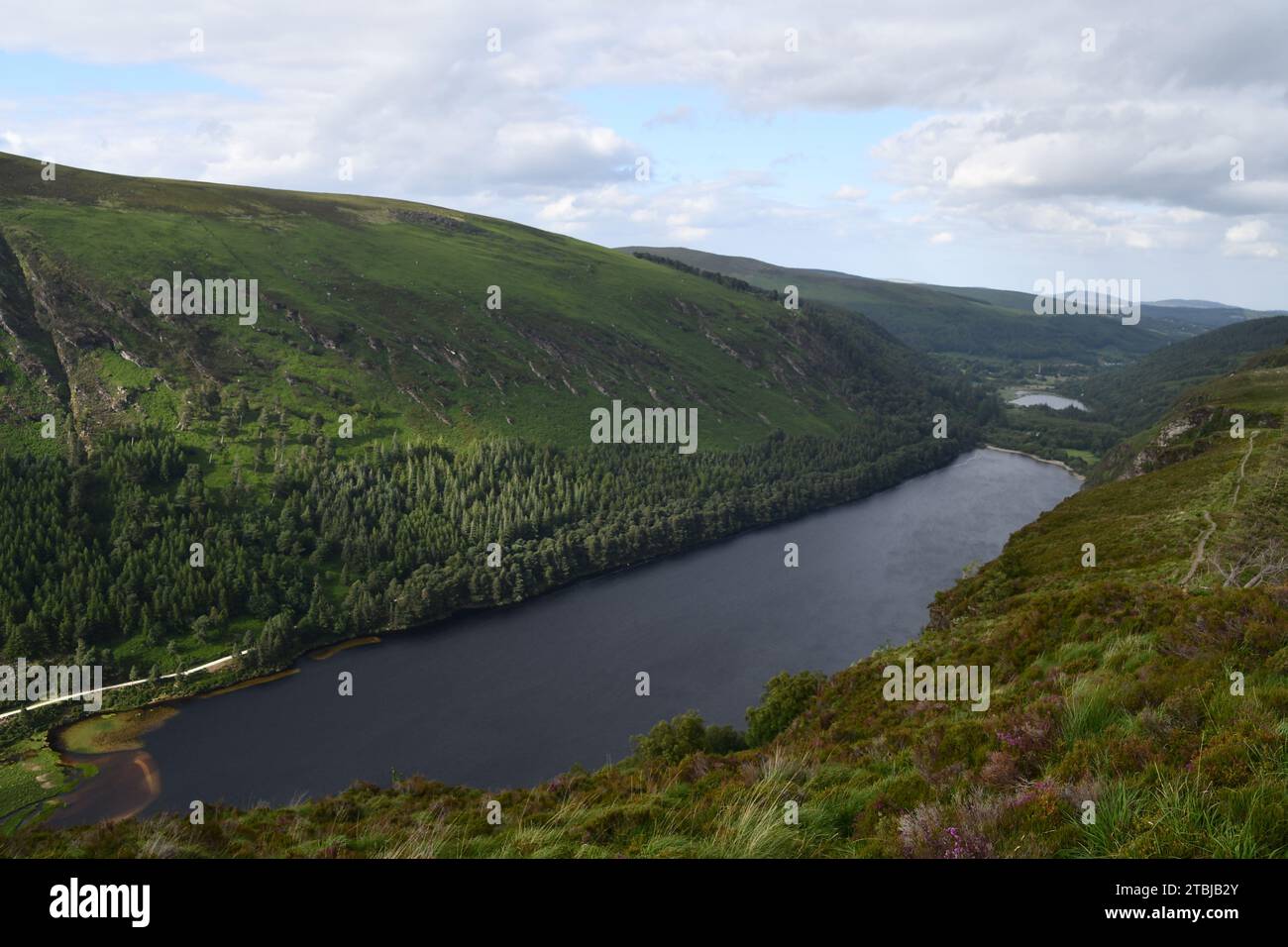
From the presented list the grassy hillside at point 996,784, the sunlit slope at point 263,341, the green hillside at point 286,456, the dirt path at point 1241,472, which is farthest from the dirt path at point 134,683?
the dirt path at point 1241,472

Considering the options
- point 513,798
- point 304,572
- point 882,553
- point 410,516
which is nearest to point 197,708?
point 304,572

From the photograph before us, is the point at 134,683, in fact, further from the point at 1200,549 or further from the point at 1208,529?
the point at 1208,529

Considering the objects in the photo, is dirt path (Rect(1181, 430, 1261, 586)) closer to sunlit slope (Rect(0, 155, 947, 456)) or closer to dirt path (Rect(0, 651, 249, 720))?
dirt path (Rect(0, 651, 249, 720))

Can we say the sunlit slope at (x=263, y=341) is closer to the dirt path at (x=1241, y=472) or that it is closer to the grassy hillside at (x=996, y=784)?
the dirt path at (x=1241, y=472)

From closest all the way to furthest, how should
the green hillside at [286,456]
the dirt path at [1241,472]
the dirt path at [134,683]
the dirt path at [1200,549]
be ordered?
the dirt path at [1200,549], the dirt path at [1241,472], the dirt path at [134,683], the green hillside at [286,456]

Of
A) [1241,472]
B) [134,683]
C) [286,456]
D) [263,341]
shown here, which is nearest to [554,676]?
[134,683]

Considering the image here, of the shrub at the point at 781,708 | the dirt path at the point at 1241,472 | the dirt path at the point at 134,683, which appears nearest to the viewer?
the shrub at the point at 781,708
